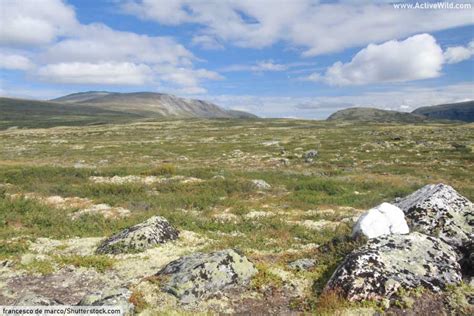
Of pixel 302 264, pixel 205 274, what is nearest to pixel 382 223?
pixel 302 264

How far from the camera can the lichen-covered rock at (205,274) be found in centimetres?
1196

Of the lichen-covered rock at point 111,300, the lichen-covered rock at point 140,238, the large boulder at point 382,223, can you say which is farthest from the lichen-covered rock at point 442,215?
the lichen-covered rock at point 111,300

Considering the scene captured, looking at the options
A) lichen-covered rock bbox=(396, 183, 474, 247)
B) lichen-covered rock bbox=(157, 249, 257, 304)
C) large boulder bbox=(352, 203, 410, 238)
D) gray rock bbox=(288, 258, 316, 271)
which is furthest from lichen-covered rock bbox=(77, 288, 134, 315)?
lichen-covered rock bbox=(396, 183, 474, 247)

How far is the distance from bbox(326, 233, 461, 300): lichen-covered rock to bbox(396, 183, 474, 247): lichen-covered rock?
8.09 feet

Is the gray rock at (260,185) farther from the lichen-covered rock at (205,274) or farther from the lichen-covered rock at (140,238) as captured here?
the lichen-covered rock at (205,274)

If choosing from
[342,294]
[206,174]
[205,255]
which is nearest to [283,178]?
[206,174]

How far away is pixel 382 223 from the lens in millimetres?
14773

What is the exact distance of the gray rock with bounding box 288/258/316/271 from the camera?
13.7 metres

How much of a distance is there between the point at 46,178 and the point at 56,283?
25160 mm

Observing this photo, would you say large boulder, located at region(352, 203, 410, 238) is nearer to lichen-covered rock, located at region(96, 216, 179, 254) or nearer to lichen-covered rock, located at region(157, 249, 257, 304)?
lichen-covered rock, located at region(157, 249, 257, 304)

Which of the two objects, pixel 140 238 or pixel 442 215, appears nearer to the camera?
pixel 442 215

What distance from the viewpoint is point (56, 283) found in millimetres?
13633

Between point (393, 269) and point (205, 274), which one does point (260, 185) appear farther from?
point (393, 269)

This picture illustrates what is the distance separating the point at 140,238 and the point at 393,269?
10.2 metres
